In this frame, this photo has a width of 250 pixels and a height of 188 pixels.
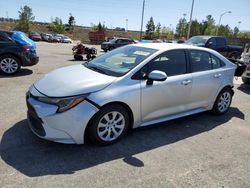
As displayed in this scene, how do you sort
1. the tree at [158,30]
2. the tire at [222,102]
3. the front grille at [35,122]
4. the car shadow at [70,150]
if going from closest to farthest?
the car shadow at [70,150]
the front grille at [35,122]
the tire at [222,102]
the tree at [158,30]

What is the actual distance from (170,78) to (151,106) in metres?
0.63

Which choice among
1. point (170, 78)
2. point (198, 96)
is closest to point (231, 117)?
point (198, 96)

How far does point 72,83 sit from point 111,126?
0.87 m

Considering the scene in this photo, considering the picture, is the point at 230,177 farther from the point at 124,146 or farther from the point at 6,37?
the point at 6,37

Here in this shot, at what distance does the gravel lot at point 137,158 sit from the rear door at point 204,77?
1.71ft

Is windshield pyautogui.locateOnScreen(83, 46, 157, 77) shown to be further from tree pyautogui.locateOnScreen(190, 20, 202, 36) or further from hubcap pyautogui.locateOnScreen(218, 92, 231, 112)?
tree pyautogui.locateOnScreen(190, 20, 202, 36)

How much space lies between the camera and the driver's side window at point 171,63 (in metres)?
4.26

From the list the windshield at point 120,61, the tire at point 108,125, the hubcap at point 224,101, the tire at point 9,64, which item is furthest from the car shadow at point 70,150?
the tire at point 9,64

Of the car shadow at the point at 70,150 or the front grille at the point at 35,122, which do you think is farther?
the front grille at the point at 35,122

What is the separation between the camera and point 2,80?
7680 mm

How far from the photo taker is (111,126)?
3.84 m

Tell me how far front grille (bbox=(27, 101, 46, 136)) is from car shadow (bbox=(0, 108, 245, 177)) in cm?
27

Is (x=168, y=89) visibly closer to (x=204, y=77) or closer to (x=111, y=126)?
(x=204, y=77)

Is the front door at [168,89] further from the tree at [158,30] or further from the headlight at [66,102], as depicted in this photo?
the tree at [158,30]
